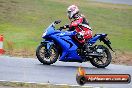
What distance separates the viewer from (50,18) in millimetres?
29109

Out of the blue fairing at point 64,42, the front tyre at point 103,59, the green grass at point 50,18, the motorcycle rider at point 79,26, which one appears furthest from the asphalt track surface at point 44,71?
the green grass at point 50,18

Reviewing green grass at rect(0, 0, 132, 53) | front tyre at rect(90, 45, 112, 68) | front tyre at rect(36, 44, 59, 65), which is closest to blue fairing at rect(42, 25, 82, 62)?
front tyre at rect(36, 44, 59, 65)

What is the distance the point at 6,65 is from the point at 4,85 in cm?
378

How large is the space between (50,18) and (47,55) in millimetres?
15670

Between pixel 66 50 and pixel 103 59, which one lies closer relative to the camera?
pixel 66 50

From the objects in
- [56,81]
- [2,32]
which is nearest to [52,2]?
[2,32]

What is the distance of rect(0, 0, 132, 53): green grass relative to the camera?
76.6 feet

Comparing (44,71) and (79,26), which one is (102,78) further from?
(79,26)

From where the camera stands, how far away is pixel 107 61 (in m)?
13.9

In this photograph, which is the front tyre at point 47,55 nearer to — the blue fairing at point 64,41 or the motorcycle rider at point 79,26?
the blue fairing at point 64,41

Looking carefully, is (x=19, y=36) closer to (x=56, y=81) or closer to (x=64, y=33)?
(x=64, y=33)

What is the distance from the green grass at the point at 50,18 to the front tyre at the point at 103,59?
21.7ft

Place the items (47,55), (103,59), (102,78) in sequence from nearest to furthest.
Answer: (102,78)
(47,55)
(103,59)

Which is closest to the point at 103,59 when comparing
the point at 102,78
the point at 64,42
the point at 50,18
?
the point at 64,42
